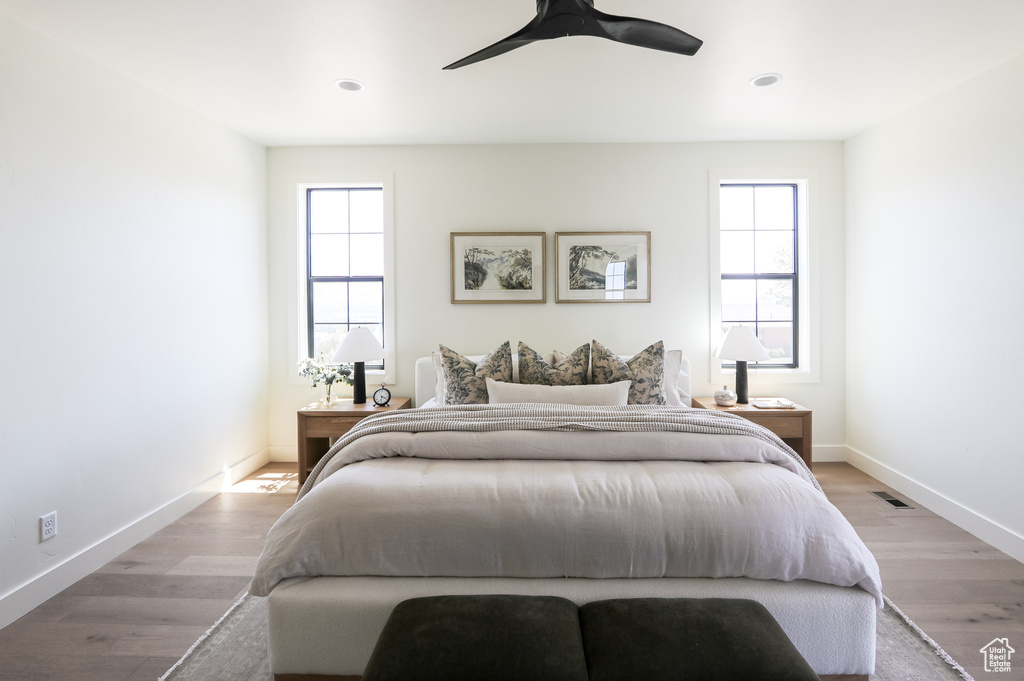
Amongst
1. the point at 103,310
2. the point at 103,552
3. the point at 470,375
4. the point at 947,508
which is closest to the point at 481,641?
the point at 470,375

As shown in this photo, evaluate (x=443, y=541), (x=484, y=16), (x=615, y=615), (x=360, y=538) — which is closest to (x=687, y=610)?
(x=615, y=615)

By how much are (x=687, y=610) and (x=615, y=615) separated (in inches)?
7.9

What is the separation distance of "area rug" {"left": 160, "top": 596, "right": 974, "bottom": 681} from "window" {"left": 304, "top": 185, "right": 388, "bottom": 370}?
2.57m

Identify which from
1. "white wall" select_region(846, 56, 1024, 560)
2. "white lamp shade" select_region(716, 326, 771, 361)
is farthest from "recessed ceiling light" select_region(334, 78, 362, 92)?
"white wall" select_region(846, 56, 1024, 560)

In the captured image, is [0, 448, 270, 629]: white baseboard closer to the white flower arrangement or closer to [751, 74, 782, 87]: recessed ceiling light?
the white flower arrangement

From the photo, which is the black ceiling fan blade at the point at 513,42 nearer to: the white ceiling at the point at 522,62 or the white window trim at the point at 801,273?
the white ceiling at the point at 522,62

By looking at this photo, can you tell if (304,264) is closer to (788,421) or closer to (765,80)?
(765,80)

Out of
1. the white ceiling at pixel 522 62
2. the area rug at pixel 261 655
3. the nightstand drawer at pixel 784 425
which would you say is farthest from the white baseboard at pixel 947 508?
the white ceiling at pixel 522 62

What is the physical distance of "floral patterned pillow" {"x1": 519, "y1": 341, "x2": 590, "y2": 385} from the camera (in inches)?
135

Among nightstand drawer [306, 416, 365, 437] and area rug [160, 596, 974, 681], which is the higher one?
nightstand drawer [306, 416, 365, 437]

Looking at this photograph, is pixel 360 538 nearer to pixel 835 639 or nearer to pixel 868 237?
pixel 835 639

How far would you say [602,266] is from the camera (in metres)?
4.25

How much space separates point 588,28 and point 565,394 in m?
1.83

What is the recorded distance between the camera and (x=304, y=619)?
1689mm
